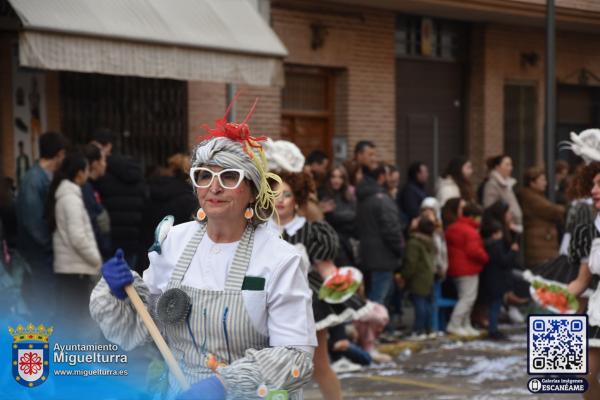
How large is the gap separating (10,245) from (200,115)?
475cm

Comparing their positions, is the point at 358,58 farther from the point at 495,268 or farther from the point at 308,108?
the point at 495,268

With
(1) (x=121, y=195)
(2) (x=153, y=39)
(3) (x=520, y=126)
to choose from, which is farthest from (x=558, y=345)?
(3) (x=520, y=126)

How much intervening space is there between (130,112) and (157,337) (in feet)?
33.8

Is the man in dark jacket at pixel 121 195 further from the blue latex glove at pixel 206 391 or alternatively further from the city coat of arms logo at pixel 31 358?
the blue latex glove at pixel 206 391

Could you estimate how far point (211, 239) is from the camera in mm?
4391

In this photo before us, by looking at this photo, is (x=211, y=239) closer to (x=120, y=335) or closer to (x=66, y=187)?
(x=120, y=335)

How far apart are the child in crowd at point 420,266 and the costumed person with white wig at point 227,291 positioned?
849 centimetres

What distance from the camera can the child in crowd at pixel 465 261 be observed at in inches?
520

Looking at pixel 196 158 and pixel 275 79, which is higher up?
pixel 275 79

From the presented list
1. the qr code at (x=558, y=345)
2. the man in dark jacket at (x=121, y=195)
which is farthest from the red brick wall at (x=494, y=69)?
the qr code at (x=558, y=345)

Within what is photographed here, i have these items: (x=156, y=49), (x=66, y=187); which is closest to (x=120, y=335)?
(x=66, y=187)

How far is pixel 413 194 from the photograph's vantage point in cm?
1392

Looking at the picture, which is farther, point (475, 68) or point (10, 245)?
point (475, 68)

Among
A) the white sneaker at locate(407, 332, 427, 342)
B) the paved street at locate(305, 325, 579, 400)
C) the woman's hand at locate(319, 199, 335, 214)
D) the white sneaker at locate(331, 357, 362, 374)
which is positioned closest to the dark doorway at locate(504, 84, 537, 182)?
the paved street at locate(305, 325, 579, 400)
